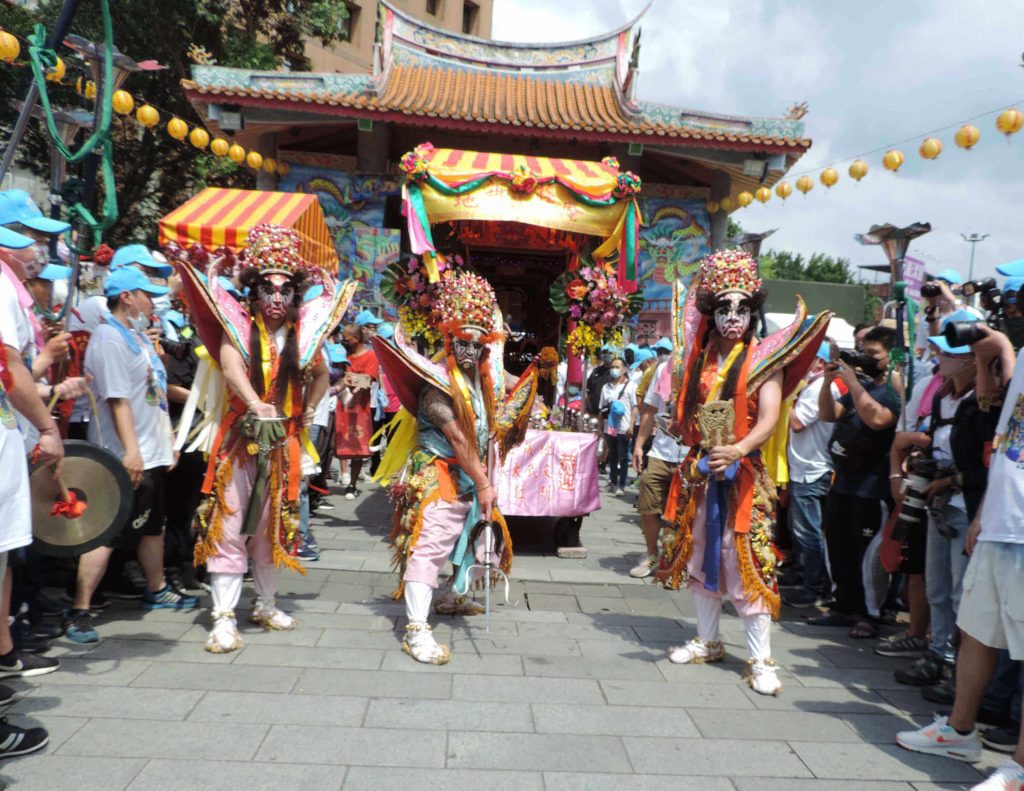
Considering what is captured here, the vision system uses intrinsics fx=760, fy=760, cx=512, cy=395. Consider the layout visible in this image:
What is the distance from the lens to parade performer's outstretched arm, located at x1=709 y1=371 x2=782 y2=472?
11.7 feet

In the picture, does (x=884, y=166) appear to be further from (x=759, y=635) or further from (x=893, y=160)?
(x=759, y=635)

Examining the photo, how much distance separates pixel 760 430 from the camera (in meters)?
3.62

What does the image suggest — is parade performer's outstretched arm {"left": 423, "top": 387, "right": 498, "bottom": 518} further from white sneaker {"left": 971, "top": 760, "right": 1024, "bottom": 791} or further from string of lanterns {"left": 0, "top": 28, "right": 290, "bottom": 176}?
string of lanterns {"left": 0, "top": 28, "right": 290, "bottom": 176}

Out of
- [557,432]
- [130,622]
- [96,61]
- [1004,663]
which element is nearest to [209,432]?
[130,622]

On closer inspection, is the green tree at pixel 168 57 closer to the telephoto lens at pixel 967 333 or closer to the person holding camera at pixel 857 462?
the person holding camera at pixel 857 462

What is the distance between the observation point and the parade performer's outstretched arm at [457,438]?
3.90m

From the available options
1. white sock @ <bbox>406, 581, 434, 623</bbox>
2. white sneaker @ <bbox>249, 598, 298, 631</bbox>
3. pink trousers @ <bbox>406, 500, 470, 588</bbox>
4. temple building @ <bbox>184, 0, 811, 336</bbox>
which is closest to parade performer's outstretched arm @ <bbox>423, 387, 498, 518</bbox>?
pink trousers @ <bbox>406, 500, 470, 588</bbox>

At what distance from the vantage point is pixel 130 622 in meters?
4.14

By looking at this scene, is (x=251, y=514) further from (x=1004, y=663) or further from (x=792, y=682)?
(x=1004, y=663)

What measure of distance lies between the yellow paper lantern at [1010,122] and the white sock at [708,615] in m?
5.76

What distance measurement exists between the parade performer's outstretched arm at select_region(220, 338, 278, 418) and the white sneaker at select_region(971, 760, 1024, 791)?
3313mm

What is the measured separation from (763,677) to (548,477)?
2.89 m

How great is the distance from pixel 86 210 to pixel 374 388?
522 centimetres

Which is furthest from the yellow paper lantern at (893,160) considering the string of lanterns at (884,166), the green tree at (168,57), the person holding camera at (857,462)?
the green tree at (168,57)
